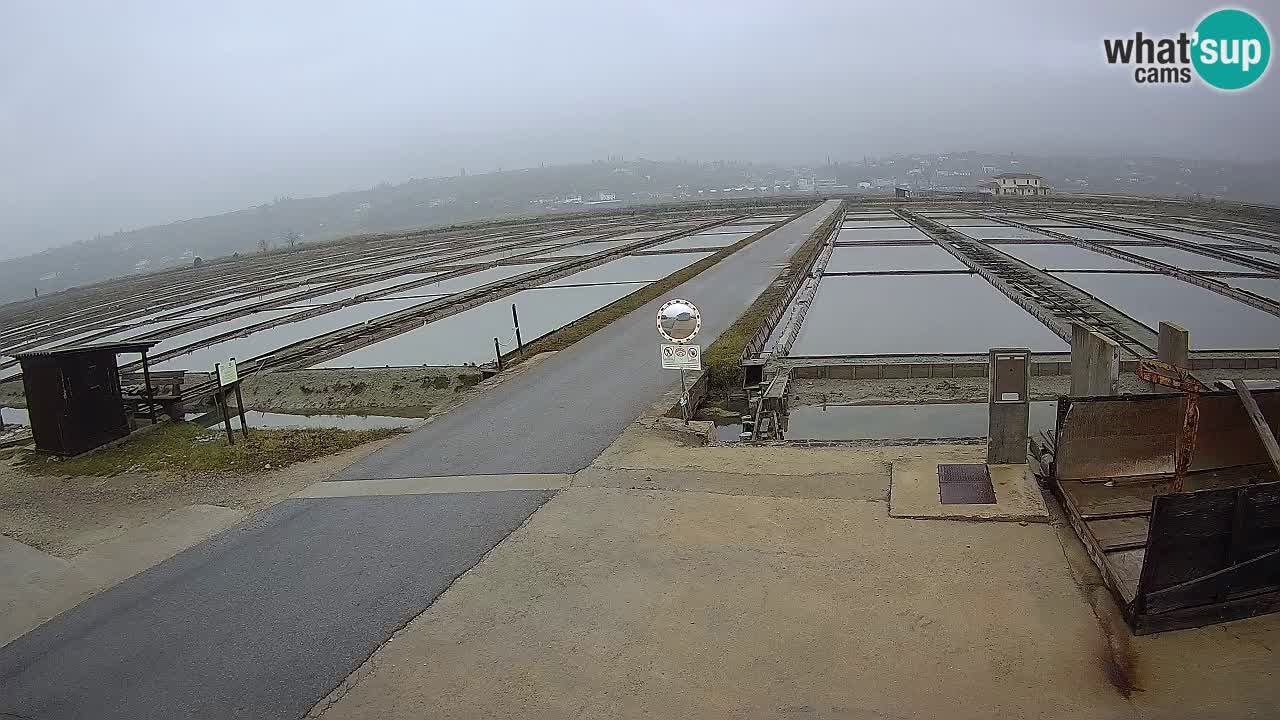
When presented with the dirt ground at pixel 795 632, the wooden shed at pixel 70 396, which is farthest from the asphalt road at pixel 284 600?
the wooden shed at pixel 70 396

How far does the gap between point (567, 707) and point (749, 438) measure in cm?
601

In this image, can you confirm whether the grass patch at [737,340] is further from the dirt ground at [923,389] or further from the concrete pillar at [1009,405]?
the concrete pillar at [1009,405]

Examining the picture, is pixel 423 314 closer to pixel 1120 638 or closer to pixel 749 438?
pixel 749 438

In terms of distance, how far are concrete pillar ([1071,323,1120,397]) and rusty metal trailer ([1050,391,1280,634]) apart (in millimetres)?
486

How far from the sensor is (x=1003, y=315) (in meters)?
16.3

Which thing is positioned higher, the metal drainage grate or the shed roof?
the shed roof

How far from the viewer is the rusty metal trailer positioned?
4.26 metres

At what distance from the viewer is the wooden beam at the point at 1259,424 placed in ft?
17.5

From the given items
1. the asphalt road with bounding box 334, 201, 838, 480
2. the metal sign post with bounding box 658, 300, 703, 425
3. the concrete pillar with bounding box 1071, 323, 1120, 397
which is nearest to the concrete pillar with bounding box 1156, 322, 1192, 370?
the concrete pillar with bounding box 1071, 323, 1120, 397

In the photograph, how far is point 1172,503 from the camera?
418cm

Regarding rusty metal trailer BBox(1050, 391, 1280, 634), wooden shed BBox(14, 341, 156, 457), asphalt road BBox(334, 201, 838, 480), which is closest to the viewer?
rusty metal trailer BBox(1050, 391, 1280, 634)

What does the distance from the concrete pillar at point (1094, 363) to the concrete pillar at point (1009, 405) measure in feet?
2.19

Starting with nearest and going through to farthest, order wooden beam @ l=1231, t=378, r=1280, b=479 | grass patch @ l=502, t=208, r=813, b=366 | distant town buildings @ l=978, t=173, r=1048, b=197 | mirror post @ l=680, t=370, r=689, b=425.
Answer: wooden beam @ l=1231, t=378, r=1280, b=479 → mirror post @ l=680, t=370, r=689, b=425 → grass patch @ l=502, t=208, r=813, b=366 → distant town buildings @ l=978, t=173, r=1048, b=197

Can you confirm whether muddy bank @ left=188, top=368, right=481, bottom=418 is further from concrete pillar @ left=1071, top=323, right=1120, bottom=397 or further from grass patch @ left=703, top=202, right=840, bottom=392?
concrete pillar @ left=1071, top=323, right=1120, bottom=397
